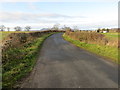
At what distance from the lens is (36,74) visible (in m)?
6.70

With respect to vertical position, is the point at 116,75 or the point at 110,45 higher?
the point at 110,45

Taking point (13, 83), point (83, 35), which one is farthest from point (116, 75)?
point (83, 35)

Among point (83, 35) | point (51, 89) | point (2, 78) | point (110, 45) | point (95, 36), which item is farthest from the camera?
point (83, 35)

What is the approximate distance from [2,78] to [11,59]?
369 centimetres

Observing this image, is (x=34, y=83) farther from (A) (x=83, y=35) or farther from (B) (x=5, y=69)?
(A) (x=83, y=35)

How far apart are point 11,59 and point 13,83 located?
15.0 feet

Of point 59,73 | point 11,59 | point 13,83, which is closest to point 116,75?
point 59,73

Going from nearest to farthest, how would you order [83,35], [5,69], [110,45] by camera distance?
[5,69] → [110,45] → [83,35]

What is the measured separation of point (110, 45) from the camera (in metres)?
12.9

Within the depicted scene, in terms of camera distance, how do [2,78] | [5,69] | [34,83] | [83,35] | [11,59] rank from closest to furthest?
[34,83]
[2,78]
[5,69]
[11,59]
[83,35]

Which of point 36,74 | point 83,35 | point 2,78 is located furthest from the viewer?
point 83,35

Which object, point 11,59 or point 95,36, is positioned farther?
point 95,36

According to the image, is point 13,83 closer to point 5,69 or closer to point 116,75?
point 5,69

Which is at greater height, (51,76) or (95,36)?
(95,36)
